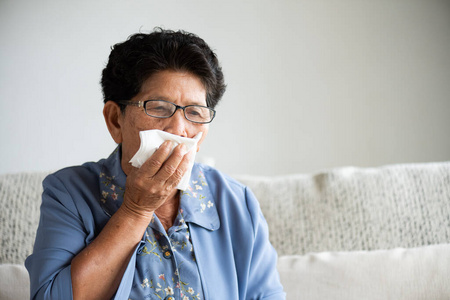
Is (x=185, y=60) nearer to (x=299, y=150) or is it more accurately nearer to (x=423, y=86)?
(x=299, y=150)

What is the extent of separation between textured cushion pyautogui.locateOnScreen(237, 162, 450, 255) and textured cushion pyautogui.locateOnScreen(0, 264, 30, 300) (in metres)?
0.91

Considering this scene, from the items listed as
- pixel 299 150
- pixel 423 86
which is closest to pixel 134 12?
pixel 299 150

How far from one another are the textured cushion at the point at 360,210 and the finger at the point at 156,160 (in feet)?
2.65

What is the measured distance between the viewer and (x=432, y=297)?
1.59m

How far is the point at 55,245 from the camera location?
1.17 m

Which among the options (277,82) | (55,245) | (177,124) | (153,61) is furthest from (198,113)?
(277,82)

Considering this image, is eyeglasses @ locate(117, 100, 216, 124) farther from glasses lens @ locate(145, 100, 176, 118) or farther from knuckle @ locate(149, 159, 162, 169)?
knuckle @ locate(149, 159, 162, 169)

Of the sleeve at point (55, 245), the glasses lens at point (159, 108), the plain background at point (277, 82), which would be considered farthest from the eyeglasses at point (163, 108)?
the plain background at point (277, 82)

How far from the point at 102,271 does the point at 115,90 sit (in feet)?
1.70

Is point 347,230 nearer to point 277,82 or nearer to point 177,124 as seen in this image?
point 177,124

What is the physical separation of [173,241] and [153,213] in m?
0.10

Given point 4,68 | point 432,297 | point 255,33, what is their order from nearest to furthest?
point 432,297 → point 4,68 → point 255,33

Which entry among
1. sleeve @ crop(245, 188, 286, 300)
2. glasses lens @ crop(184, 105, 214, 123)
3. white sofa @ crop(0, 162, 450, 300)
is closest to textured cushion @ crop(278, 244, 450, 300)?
white sofa @ crop(0, 162, 450, 300)

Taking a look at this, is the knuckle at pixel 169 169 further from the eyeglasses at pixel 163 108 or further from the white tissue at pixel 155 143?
the eyeglasses at pixel 163 108
